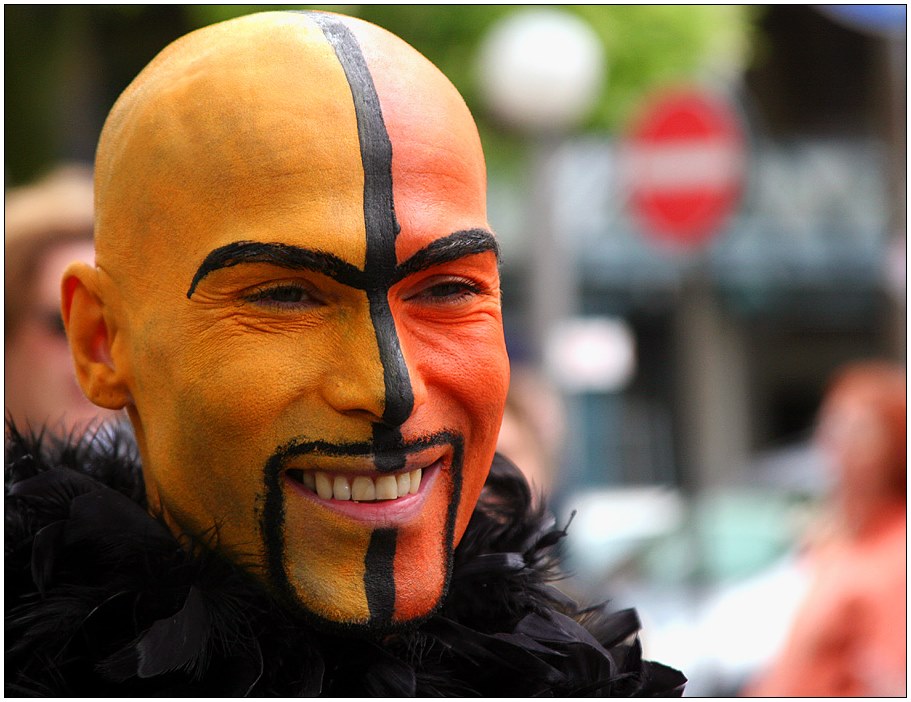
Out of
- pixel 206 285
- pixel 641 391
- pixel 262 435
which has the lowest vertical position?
pixel 641 391

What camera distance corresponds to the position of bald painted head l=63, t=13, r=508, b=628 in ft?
5.32

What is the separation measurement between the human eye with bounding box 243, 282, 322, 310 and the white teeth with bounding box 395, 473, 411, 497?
0.81 ft

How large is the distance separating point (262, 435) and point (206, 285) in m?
0.21

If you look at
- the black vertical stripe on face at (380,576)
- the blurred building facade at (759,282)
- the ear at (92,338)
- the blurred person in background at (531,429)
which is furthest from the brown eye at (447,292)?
the blurred building facade at (759,282)

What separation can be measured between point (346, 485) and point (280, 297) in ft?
0.83

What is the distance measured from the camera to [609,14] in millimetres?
10258

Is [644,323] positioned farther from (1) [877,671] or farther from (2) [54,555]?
(2) [54,555]

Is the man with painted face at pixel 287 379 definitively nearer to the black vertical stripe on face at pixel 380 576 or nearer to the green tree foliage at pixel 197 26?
the black vertical stripe on face at pixel 380 576

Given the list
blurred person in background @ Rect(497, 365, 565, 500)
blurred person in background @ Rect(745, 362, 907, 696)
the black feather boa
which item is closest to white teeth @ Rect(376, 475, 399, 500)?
the black feather boa

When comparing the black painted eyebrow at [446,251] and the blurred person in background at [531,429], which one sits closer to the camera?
the black painted eyebrow at [446,251]

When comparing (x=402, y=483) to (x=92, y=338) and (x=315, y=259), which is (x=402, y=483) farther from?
(x=92, y=338)

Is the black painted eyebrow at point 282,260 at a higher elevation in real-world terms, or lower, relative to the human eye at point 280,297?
higher

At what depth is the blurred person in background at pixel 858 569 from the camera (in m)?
4.72

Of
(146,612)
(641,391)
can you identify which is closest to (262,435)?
(146,612)
